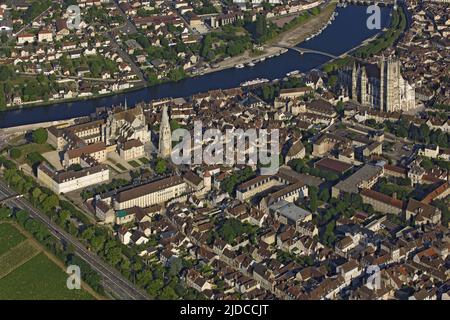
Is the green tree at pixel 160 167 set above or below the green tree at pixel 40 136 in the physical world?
below

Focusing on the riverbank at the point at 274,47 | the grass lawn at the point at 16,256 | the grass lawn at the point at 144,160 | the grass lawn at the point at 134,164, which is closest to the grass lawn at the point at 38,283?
the grass lawn at the point at 16,256

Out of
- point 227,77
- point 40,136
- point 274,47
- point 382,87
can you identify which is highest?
point 382,87

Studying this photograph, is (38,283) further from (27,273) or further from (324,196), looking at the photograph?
(324,196)

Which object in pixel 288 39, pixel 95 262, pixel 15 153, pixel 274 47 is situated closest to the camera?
pixel 95 262

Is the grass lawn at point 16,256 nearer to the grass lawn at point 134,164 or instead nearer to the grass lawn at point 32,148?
the grass lawn at point 134,164

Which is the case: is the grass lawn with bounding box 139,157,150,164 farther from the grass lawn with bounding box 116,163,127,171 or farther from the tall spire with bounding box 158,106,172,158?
the grass lawn with bounding box 116,163,127,171

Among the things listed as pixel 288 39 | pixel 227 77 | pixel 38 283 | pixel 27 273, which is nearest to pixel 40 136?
pixel 27 273

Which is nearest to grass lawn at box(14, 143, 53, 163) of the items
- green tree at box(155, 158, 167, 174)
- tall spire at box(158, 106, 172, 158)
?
tall spire at box(158, 106, 172, 158)
